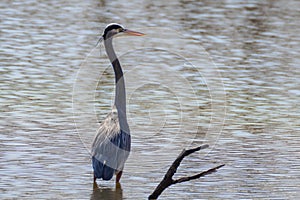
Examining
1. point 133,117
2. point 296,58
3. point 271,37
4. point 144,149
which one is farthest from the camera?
point 271,37

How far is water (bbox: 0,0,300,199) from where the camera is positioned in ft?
33.7

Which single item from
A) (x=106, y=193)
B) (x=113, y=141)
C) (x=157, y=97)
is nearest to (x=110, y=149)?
(x=113, y=141)

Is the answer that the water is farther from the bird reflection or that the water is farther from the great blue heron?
the great blue heron

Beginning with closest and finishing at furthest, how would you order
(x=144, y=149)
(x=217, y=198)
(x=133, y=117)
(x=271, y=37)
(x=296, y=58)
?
(x=217, y=198)
(x=144, y=149)
(x=133, y=117)
(x=296, y=58)
(x=271, y=37)

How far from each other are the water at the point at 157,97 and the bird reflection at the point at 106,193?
1 cm

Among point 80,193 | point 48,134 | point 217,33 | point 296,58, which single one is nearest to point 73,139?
point 48,134

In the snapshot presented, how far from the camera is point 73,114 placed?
13336 millimetres

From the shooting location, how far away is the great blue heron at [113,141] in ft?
32.1

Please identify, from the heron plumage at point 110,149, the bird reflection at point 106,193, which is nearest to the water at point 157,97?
the bird reflection at point 106,193

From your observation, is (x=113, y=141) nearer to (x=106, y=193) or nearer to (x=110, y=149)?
(x=110, y=149)

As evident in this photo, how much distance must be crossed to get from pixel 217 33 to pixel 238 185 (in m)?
10.9

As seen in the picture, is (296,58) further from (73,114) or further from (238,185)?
(238,185)

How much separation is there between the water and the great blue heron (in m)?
0.28

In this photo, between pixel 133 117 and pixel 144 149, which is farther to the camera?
pixel 133 117
